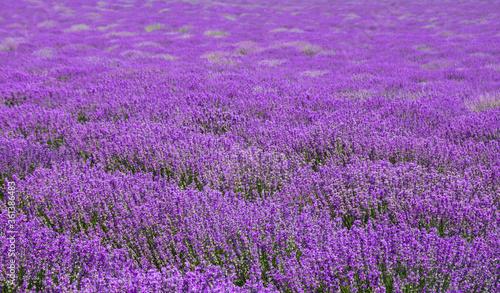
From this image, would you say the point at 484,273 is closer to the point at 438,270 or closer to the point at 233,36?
the point at 438,270

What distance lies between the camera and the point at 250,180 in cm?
285

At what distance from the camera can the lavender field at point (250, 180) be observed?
175 cm

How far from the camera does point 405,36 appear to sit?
11.7 meters

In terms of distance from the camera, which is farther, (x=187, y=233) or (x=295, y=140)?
(x=295, y=140)

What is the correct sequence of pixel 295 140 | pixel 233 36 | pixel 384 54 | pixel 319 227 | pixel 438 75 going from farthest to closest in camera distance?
pixel 233 36
pixel 384 54
pixel 438 75
pixel 295 140
pixel 319 227

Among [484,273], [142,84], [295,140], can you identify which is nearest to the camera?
[484,273]

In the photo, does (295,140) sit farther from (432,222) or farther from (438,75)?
(438,75)

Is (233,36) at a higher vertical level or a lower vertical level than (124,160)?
higher

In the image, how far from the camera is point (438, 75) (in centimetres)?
682

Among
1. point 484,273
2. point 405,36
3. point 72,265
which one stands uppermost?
point 405,36

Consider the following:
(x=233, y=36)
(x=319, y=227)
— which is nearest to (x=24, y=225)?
(x=319, y=227)

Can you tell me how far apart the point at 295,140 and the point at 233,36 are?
10.1 m

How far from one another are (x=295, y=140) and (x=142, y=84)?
375cm

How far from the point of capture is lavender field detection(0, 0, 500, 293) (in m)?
1.75
